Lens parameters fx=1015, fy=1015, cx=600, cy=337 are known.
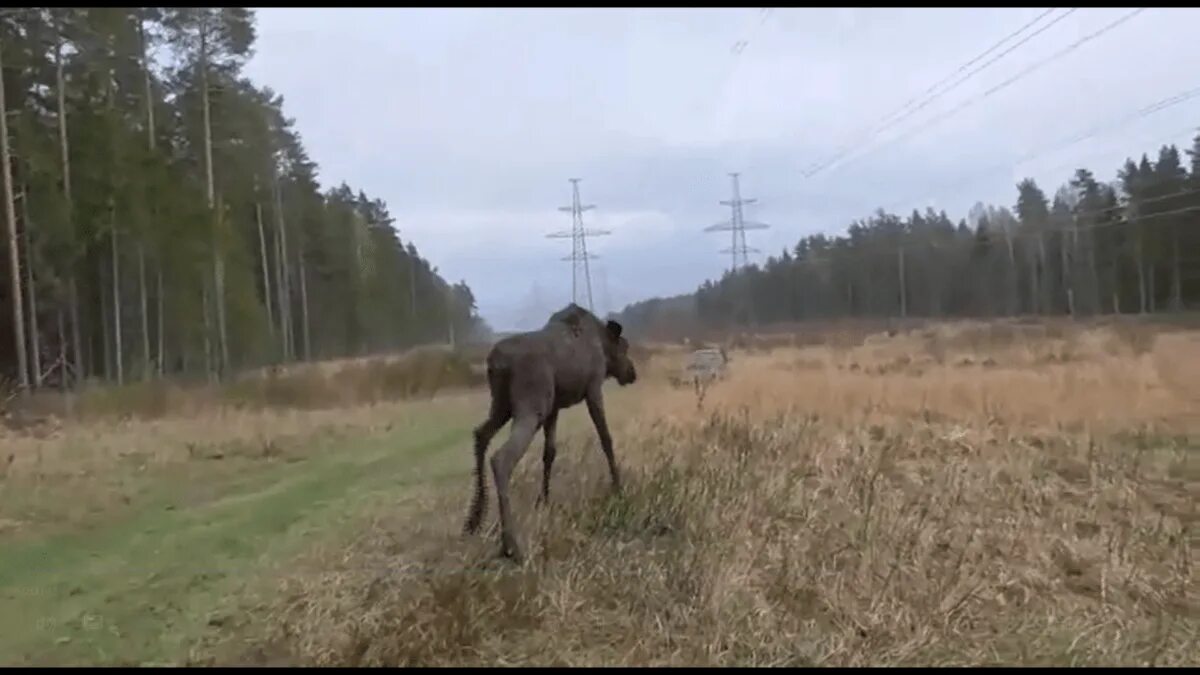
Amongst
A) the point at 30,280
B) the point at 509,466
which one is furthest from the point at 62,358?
the point at 509,466

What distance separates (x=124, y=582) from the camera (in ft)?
21.3

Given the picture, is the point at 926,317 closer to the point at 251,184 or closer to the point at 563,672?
the point at 251,184

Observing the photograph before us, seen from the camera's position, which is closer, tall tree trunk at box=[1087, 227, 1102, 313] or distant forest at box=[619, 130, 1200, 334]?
distant forest at box=[619, 130, 1200, 334]

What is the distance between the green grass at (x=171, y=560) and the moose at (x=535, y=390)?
1.49 m

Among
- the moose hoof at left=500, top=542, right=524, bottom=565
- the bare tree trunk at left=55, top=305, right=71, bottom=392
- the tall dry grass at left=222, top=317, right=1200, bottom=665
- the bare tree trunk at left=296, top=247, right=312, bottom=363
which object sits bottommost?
the tall dry grass at left=222, top=317, right=1200, bottom=665

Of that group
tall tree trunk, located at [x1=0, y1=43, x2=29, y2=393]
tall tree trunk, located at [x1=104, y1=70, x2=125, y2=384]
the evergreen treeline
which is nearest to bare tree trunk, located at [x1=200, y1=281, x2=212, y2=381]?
the evergreen treeline

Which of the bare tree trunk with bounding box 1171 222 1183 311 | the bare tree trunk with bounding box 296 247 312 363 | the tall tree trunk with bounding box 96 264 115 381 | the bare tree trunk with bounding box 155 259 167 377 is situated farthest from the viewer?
the bare tree trunk with bounding box 296 247 312 363

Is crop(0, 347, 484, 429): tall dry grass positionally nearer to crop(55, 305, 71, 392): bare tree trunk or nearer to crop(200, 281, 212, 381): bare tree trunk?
crop(55, 305, 71, 392): bare tree trunk

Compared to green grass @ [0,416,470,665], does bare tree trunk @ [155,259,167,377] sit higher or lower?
higher

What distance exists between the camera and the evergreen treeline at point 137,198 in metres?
22.5

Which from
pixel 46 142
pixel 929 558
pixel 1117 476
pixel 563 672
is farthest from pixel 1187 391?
pixel 46 142

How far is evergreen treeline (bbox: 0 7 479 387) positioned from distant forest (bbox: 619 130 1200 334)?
15.0m

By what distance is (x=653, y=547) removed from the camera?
6344mm

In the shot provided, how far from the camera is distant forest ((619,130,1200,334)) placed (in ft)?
135
